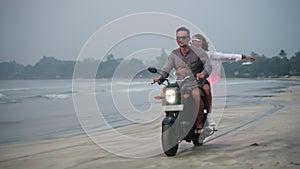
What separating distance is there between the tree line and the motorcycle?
1.82 ft

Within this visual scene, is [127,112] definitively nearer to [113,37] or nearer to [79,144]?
[79,144]

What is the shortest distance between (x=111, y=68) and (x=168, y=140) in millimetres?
2135

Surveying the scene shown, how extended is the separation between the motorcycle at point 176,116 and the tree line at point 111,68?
55 centimetres

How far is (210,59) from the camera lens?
610 cm

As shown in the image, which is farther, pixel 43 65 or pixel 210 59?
pixel 43 65

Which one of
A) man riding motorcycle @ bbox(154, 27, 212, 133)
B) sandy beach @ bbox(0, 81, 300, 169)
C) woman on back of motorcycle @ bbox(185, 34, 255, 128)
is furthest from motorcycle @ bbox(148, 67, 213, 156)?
woman on back of motorcycle @ bbox(185, 34, 255, 128)

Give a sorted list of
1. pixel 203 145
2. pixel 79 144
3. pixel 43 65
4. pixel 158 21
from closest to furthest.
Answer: pixel 158 21 → pixel 203 145 → pixel 79 144 → pixel 43 65

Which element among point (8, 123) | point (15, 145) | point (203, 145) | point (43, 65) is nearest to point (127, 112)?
point (8, 123)

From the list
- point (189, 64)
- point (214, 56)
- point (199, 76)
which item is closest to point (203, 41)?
point (214, 56)

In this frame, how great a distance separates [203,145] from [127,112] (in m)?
7.43

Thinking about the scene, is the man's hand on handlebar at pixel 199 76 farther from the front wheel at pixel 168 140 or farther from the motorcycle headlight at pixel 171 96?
the front wheel at pixel 168 140

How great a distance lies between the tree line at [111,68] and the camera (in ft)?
19.3

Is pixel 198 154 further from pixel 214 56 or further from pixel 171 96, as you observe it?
pixel 214 56

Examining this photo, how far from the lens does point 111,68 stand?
22.4ft
